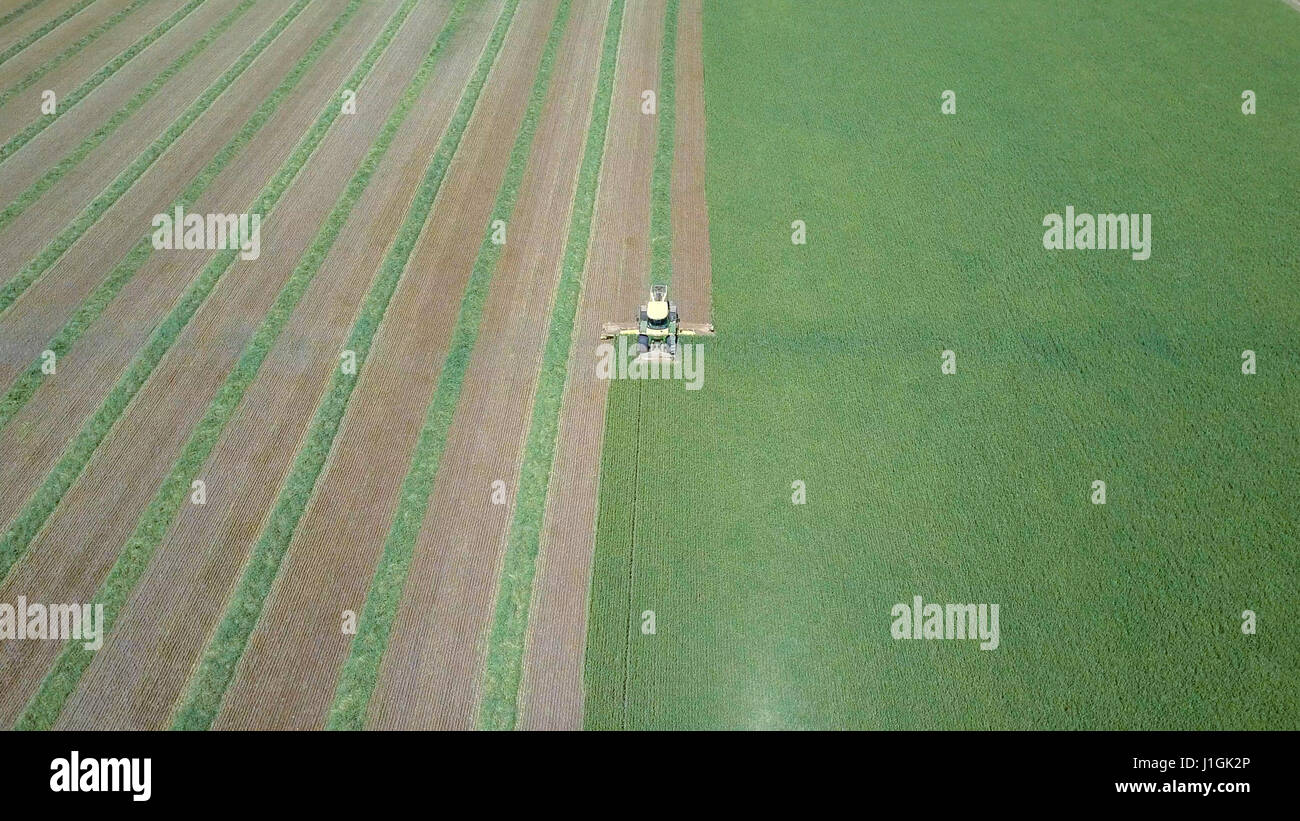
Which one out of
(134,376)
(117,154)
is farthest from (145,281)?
(117,154)

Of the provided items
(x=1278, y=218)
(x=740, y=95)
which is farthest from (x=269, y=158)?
(x=1278, y=218)

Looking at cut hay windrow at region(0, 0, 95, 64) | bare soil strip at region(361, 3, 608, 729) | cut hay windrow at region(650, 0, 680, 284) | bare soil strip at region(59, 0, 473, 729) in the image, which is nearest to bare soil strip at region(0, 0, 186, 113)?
cut hay windrow at region(0, 0, 95, 64)

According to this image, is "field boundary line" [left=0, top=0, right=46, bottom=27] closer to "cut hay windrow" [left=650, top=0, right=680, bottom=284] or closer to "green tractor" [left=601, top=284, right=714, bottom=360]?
"cut hay windrow" [left=650, top=0, right=680, bottom=284]

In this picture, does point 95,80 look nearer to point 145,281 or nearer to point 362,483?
point 145,281

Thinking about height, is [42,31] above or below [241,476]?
above

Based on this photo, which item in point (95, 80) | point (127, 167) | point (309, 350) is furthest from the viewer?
point (95, 80)

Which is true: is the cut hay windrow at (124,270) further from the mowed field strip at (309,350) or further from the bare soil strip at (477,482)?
the bare soil strip at (477,482)
